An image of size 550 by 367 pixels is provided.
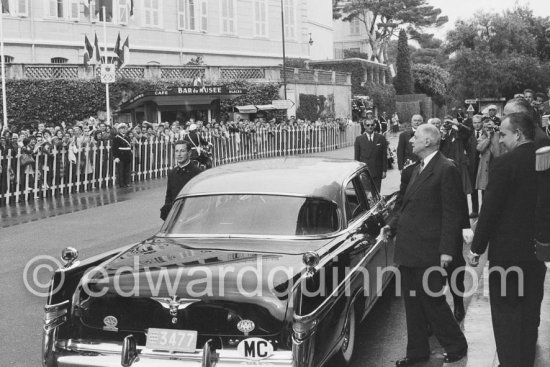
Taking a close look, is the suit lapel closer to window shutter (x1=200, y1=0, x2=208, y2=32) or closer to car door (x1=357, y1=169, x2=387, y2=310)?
car door (x1=357, y1=169, x2=387, y2=310)

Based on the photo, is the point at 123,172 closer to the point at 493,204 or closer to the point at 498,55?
the point at 493,204

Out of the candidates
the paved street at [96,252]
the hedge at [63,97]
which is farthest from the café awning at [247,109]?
the paved street at [96,252]

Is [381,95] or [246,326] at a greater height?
[381,95]

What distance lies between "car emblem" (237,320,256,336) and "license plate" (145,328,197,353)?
29 centimetres

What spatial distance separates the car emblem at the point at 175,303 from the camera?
4.62m

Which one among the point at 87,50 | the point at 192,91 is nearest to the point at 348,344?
the point at 87,50

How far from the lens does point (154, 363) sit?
15.0 ft

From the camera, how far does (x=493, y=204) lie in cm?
487

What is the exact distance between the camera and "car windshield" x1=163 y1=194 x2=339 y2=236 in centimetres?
587

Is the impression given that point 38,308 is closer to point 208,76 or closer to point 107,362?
point 107,362

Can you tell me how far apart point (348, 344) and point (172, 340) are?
5.09 feet

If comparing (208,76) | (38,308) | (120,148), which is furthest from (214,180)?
(208,76)

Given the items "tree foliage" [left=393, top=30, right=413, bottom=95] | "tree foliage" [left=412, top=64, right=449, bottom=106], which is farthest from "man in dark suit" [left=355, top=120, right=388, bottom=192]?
"tree foliage" [left=412, top=64, right=449, bottom=106]

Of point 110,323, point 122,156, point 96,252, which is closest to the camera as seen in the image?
point 110,323
